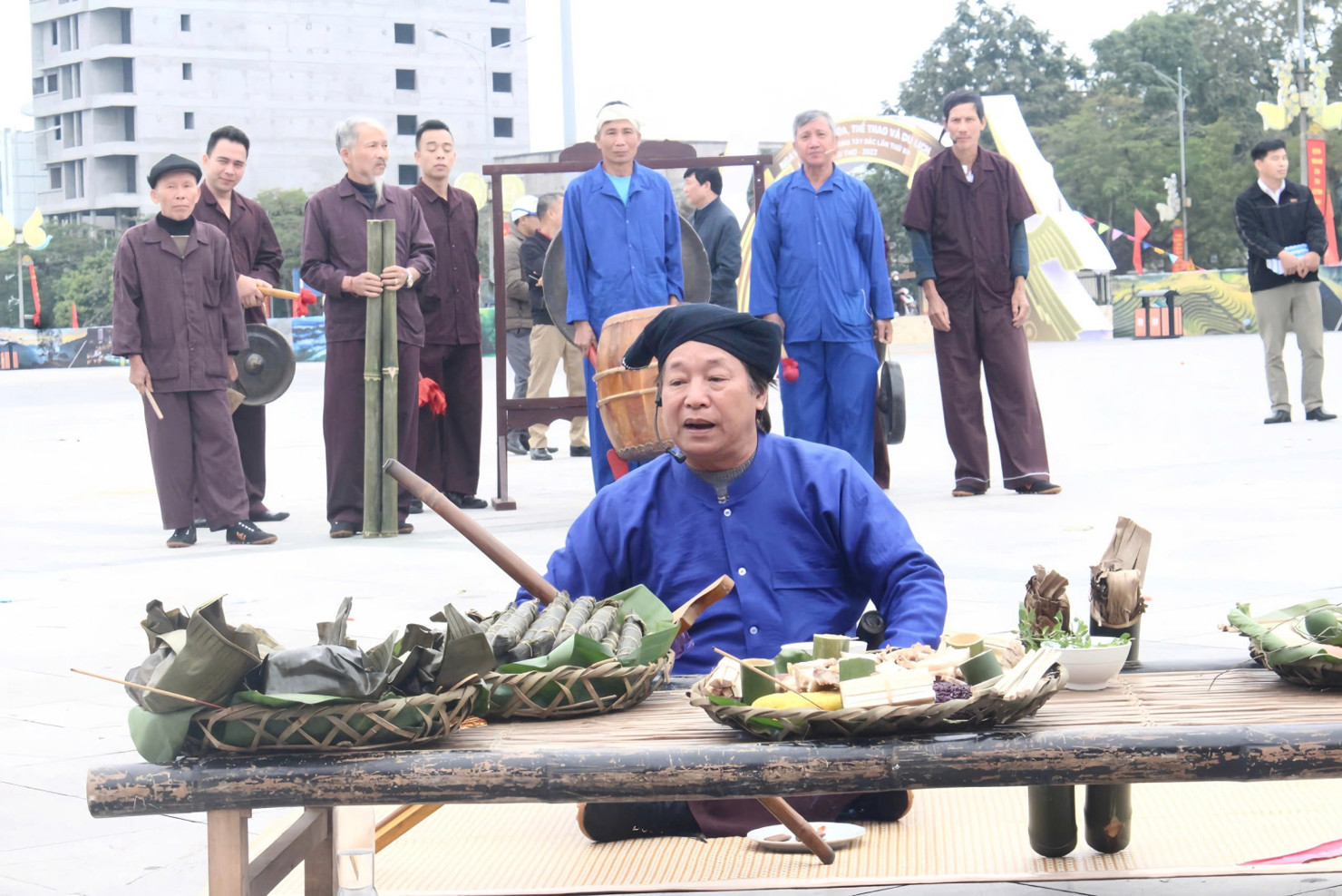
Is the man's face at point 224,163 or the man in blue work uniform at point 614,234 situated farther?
the man's face at point 224,163

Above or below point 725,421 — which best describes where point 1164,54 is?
above

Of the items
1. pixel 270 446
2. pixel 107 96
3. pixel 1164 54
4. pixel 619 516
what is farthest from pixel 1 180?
pixel 619 516

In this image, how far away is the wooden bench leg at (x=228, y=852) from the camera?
234cm

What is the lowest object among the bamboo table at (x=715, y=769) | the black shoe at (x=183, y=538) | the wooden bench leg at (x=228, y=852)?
the black shoe at (x=183, y=538)

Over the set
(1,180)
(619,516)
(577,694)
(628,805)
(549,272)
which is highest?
(1,180)

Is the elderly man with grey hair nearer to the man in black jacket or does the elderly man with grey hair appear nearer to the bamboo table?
the bamboo table

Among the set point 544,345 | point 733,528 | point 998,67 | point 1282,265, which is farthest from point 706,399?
point 998,67

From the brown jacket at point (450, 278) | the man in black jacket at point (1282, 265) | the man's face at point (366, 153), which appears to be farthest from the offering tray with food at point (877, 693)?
the man in black jacket at point (1282, 265)

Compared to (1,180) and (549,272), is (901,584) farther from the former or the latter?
(1,180)

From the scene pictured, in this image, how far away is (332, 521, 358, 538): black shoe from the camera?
8.61m

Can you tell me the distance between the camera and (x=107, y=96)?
81.8 metres

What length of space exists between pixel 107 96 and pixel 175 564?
8033 centimetres

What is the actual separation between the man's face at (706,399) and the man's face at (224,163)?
6149 mm

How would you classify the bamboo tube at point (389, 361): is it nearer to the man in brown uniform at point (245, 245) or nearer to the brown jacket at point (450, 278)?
the man in brown uniform at point (245, 245)
